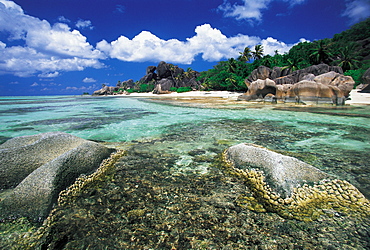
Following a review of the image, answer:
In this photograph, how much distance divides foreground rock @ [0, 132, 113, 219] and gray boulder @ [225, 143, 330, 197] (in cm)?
307

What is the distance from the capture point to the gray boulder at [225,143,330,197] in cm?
287

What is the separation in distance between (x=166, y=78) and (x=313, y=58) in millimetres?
54692

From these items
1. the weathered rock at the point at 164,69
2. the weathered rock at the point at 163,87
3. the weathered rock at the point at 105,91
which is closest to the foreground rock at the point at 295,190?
the weathered rock at the point at 163,87

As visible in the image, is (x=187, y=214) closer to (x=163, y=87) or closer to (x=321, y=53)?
(x=321, y=53)

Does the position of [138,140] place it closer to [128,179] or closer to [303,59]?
[128,179]

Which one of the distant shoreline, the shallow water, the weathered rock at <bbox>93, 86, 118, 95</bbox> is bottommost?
the shallow water

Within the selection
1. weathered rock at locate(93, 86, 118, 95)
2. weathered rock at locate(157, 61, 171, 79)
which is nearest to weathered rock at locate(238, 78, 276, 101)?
weathered rock at locate(157, 61, 171, 79)

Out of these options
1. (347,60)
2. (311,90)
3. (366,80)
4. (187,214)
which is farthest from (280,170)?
(347,60)

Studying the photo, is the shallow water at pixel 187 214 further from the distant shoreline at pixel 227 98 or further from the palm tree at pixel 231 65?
the palm tree at pixel 231 65

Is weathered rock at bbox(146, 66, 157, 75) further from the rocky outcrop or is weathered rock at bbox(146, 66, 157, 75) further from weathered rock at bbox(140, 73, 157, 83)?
the rocky outcrop

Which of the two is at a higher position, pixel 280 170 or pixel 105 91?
pixel 105 91

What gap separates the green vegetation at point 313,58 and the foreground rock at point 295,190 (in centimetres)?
3607

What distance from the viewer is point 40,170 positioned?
291 cm

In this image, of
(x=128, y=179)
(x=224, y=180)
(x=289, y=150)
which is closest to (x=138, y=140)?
(x=128, y=179)
